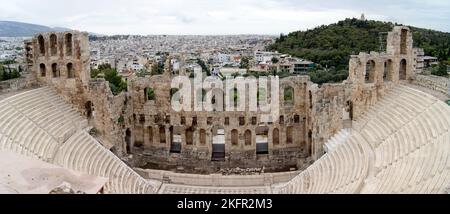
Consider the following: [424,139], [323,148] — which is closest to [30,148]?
[323,148]

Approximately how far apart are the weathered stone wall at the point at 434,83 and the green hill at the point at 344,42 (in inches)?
1252

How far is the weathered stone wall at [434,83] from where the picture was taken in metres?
22.1

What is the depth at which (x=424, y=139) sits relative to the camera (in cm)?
1825

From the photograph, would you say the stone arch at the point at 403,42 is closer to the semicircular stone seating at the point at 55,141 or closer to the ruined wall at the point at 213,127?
the ruined wall at the point at 213,127

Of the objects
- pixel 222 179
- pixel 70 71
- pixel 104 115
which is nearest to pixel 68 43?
pixel 70 71

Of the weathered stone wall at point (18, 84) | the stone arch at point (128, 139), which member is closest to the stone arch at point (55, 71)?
the weathered stone wall at point (18, 84)

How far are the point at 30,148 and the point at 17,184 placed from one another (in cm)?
492

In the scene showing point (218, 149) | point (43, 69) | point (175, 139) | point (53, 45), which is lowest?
point (218, 149)

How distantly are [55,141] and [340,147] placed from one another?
42.2 ft

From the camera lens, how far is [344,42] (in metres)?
64.8

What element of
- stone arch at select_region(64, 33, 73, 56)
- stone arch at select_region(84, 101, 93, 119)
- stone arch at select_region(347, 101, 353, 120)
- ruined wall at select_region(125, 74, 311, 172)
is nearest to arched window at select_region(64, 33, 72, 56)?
stone arch at select_region(64, 33, 73, 56)

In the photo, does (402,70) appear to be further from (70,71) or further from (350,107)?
(70,71)
